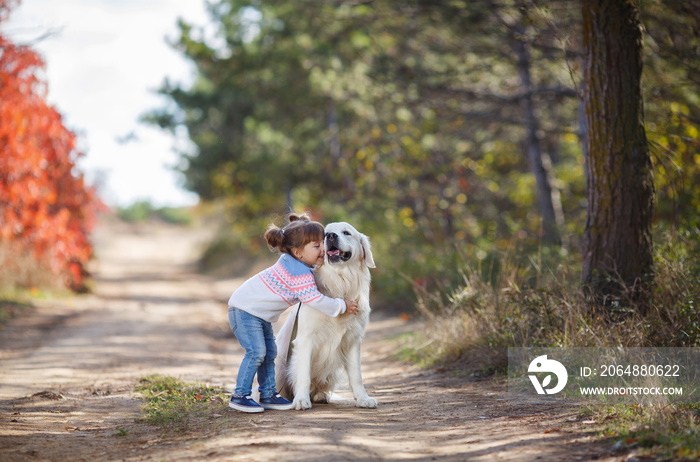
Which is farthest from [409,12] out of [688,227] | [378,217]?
[688,227]

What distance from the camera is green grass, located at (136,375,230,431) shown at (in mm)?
4656

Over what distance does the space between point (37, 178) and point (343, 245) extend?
971 cm

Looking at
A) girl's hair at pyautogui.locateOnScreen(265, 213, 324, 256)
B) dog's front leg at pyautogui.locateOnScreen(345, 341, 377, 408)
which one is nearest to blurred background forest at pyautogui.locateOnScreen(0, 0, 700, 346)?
girl's hair at pyautogui.locateOnScreen(265, 213, 324, 256)

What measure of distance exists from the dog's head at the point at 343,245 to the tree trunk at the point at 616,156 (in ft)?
8.05

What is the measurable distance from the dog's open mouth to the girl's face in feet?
0.21

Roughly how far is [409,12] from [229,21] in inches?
335

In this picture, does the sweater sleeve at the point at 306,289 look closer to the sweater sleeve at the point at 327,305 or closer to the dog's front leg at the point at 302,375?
the sweater sleeve at the point at 327,305

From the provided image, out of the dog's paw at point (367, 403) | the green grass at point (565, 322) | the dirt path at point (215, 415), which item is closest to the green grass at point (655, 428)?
the green grass at point (565, 322)

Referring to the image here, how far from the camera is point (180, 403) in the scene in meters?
5.18

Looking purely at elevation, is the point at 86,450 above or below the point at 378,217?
below

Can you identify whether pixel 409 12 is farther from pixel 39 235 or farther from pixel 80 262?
pixel 80 262

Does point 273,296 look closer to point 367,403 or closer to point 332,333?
point 332,333

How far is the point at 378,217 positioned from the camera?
50.1 ft

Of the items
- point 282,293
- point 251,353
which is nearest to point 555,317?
point 282,293
